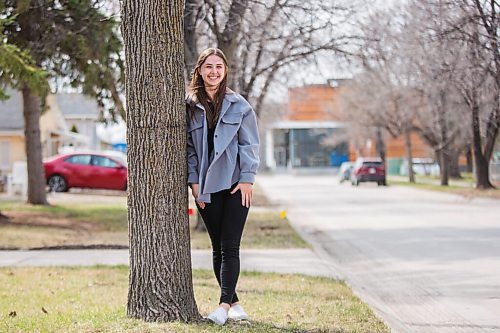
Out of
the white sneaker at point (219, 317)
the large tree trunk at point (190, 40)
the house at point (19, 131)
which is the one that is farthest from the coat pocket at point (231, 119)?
the house at point (19, 131)

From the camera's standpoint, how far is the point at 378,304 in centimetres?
862

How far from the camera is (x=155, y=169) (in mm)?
5887

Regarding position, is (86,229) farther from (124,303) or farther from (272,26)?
(124,303)

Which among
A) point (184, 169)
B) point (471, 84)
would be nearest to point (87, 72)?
point (471, 84)

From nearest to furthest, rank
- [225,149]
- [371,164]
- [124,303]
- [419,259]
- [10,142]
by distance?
1. [225,149]
2. [124,303]
3. [419,259]
4. [10,142]
5. [371,164]

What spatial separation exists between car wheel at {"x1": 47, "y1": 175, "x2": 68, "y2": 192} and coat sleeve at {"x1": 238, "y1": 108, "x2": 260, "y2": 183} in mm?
26839

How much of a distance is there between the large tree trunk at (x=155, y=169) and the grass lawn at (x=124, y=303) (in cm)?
23

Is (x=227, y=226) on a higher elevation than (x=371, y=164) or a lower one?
higher

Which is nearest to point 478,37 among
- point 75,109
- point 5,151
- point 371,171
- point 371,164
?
point 5,151

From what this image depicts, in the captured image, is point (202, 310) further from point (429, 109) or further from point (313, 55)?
point (429, 109)

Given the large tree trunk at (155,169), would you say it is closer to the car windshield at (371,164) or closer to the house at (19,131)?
the house at (19,131)

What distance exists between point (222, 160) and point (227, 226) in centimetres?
49

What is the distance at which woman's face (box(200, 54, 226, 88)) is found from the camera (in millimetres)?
6172

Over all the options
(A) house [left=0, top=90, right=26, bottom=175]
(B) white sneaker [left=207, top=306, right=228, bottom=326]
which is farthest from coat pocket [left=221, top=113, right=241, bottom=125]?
(A) house [left=0, top=90, right=26, bottom=175]
